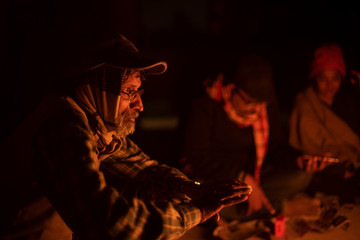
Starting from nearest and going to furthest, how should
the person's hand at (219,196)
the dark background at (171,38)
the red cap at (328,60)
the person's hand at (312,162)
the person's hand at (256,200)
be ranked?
the person's hand at (219,196), the person's hand at (256,200), the person's hand at (312,162), the red cap at (328,60), the dark background at (171,38)

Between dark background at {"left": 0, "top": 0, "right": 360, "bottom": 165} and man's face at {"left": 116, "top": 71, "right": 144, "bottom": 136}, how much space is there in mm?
1705

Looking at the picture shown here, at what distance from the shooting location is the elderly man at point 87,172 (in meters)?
1.60

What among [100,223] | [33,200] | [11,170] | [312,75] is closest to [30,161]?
[11,170]

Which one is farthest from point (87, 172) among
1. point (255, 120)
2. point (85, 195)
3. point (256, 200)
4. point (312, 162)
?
point (312, 162)

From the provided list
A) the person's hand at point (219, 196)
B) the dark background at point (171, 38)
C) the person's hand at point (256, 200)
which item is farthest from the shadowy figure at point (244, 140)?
the person's hand at point (219, 196)

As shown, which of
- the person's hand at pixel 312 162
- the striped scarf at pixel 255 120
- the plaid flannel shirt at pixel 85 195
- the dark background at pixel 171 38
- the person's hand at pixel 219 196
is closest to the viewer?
the plaid flannel shirt at pixel 85 195

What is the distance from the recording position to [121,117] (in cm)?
210

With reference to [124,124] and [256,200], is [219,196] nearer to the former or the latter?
[124,124]

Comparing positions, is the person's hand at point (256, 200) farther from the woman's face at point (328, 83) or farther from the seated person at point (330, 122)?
the woman's face at point (328, 83)

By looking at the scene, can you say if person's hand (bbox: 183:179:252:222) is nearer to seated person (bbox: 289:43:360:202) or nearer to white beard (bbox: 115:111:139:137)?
white beard (bbox: 115:111:139:137)

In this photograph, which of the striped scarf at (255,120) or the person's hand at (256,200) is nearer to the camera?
the person's hand at (256,200)

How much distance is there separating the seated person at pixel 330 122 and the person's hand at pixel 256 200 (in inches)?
38.9

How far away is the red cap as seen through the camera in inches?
157

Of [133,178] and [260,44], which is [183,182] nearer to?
[133,178]
